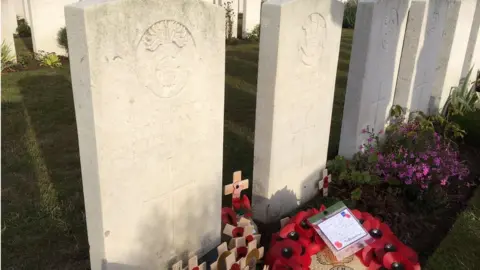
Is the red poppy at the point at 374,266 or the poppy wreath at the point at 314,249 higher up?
the poppy wreath at the point at 314,249

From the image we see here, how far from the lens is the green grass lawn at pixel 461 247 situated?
137 inches

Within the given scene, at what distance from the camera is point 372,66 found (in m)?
4.37

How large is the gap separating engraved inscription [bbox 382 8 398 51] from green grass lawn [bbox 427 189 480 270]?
1.75 m

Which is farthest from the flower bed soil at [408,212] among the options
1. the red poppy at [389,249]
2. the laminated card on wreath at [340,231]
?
the laminated card on wreath at [340,231]

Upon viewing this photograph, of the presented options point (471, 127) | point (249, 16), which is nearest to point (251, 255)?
point (471, 127)

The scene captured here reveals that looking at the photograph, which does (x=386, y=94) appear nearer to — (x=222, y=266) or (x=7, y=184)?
(x=222, y=266)

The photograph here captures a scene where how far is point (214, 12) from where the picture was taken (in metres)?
2.74

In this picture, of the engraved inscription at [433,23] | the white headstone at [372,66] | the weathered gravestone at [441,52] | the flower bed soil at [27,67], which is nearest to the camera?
the white headstone at [372,66]

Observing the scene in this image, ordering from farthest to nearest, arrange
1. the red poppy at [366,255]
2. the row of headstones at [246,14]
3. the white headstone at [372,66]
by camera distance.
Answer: the row of headstones at [246,14], the white headstone at [372,66], the red poppy at [366,255]

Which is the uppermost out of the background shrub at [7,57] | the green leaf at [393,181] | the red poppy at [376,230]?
the background shrub at [7,57]

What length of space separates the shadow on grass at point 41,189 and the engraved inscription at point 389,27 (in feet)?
10.5

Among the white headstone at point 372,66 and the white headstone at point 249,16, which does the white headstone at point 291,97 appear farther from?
the white headstone at point 249,16

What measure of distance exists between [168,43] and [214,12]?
0.42 meters

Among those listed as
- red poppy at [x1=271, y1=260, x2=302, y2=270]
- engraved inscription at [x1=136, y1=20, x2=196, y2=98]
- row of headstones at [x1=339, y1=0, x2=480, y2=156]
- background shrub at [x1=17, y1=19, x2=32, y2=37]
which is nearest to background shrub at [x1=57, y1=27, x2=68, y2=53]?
background shrub at [x1=17, y1=19, x2=32, y2=37]
